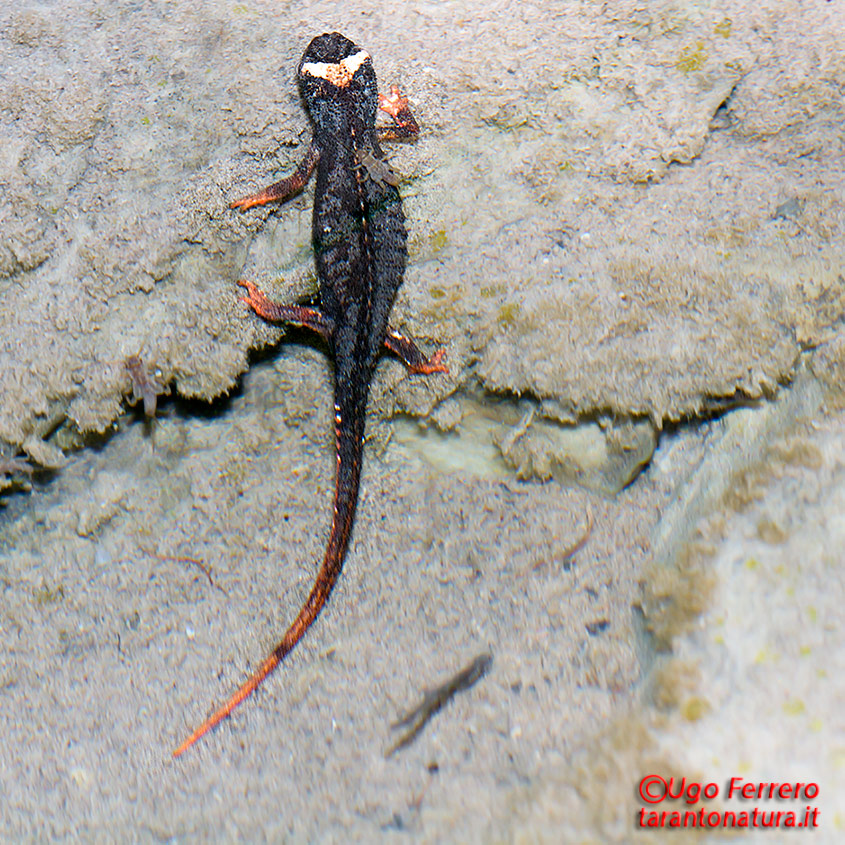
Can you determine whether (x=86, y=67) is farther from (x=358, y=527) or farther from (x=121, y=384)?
(x=358, y=527)

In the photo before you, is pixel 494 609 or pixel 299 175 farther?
pixel 299 175

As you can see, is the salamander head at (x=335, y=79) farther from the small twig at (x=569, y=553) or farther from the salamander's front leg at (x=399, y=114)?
the small twig at (x=569, y=553)

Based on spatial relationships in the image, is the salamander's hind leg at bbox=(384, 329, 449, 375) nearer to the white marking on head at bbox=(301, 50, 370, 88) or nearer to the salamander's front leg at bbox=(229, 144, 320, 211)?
the salamander's front leg at bbox=(229, 144, 320, 211)

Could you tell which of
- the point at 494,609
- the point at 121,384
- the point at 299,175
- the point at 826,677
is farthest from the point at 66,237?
the point at 826,677

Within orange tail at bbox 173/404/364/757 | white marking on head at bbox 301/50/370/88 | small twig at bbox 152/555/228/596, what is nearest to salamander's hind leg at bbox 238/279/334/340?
orange tail at bbox 173/404/364/757

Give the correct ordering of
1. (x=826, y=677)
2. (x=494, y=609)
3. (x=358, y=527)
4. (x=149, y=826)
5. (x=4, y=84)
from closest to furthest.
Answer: (x=826, y=677) < (x=149, y=826) < (x=494, y=609) < (x=358, y=527) < (x=4, y=84)
